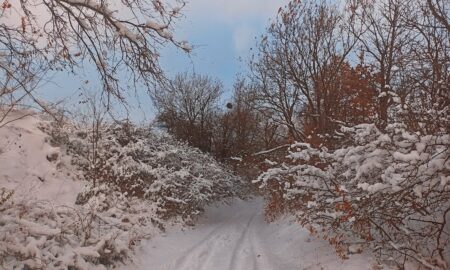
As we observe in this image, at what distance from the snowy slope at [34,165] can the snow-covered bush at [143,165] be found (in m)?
0.83

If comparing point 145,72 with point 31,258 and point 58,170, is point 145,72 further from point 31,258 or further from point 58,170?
point 58,170

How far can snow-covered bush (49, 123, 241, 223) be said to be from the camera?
14.6m


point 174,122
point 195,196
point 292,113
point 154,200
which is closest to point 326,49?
point 292,113

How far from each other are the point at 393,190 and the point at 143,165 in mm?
11579

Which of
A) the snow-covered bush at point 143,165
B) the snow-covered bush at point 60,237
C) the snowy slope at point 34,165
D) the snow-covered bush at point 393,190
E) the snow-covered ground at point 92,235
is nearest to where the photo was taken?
the snow-covered bush at point 393,190

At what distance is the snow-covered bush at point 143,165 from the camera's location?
14555mm

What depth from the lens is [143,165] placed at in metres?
16.1

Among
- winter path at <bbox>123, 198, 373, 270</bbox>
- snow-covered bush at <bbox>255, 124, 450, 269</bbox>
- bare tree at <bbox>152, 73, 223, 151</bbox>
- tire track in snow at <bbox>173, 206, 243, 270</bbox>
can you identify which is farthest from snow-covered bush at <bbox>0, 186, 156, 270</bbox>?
bare tree at <bbox>152, 73, 223, 151</bbox>

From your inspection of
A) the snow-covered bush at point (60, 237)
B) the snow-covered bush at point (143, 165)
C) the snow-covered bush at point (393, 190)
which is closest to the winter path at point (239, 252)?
the snow-covered bush at point (60, 237)

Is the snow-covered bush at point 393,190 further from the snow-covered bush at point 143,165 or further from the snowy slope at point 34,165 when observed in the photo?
the snow-covered bush at point 143,165

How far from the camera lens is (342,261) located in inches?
324

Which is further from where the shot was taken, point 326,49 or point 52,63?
point 326,49

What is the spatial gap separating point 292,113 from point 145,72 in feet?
51.2

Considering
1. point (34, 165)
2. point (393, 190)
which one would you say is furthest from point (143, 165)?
point (393, 190)
